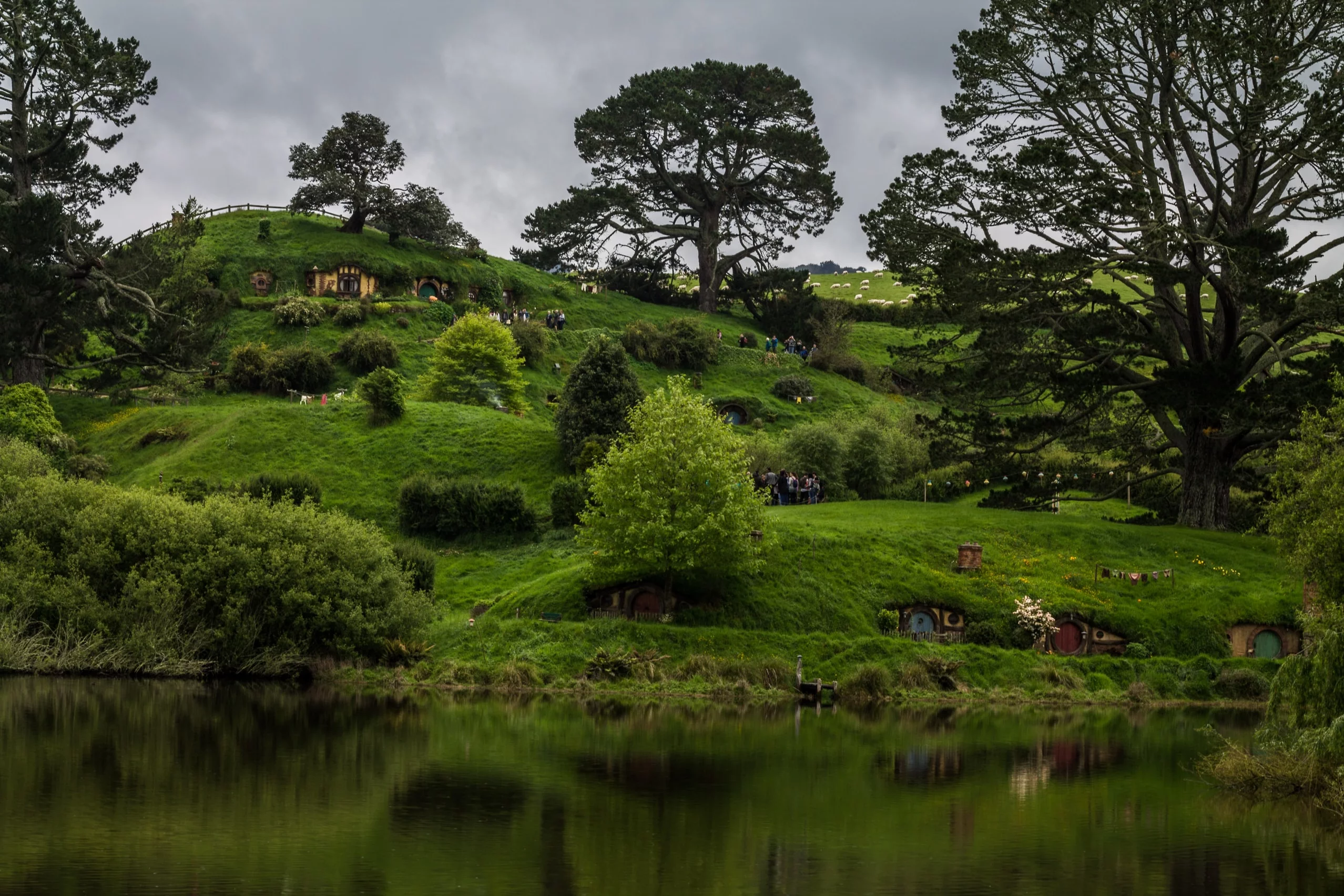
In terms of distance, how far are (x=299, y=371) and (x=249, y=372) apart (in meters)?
3.17

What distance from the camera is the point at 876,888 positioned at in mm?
24094

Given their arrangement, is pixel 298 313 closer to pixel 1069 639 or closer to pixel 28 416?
pixel 28 416

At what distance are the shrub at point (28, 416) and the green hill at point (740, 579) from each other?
3662 millimetres

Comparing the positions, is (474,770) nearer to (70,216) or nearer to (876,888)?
(876,888)

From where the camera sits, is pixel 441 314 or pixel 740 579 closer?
pixel 740 579

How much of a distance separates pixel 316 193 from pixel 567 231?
20.7 m

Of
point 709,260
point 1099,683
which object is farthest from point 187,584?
point 709,260

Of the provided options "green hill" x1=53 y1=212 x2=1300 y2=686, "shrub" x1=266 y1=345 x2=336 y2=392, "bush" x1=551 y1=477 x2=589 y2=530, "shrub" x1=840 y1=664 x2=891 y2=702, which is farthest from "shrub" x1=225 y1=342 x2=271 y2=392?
"shrub" x1=840 y1=664 x2=891 y2=702

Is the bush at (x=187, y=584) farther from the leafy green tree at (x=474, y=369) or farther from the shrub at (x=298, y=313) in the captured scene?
the shrub at (x=298, y=313)

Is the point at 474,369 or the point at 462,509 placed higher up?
the point at 474,369

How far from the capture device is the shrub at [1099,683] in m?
54.7

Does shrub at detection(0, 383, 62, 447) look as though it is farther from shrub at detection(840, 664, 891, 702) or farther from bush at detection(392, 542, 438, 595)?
shrub at detection(840, 664, 891, 702)

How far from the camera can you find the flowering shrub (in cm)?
5616

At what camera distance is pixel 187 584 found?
49.6 metres
